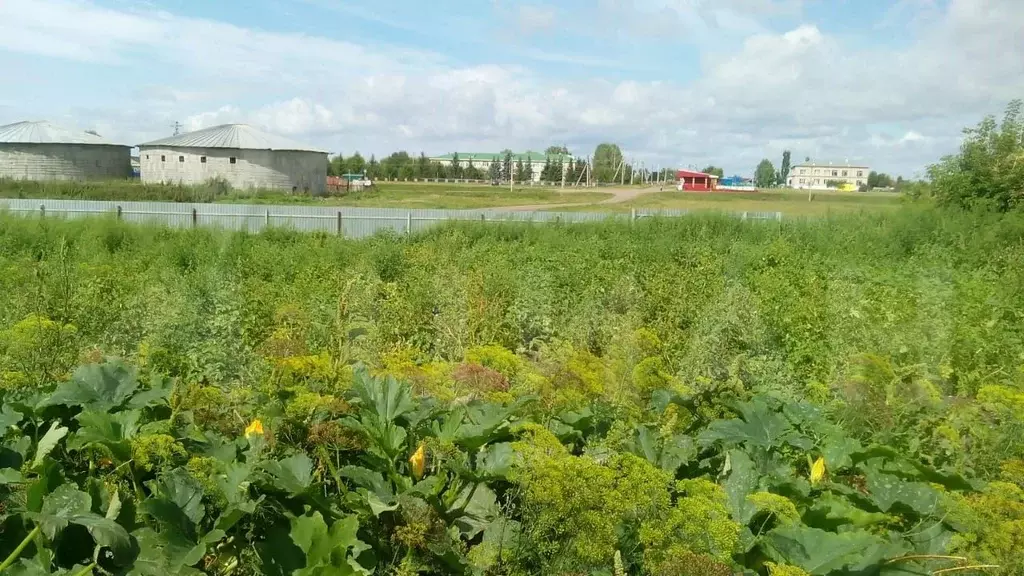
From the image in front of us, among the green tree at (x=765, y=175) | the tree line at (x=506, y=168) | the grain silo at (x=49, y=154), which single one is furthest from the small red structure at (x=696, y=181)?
the grain silo at (x=49, y=154)

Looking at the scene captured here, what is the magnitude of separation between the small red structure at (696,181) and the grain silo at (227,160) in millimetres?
17230

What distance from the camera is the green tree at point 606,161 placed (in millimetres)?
46562

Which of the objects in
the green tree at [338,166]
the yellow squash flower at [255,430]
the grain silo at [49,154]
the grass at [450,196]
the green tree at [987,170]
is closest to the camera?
the yellow squash flower at [255,430]

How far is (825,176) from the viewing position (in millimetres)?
19031

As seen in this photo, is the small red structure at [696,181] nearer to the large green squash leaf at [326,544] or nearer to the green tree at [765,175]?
the green tree at [765,175]

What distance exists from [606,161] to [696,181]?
661 inches

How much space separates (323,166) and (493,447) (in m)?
36.9

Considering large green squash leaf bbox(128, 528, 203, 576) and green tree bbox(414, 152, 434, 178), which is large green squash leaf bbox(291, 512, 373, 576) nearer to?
large green squash leaf bbox(128, 528, 203, 576)

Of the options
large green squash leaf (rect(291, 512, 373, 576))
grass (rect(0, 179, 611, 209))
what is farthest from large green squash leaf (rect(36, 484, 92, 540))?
grass (rect(0, 179, 611, 209))

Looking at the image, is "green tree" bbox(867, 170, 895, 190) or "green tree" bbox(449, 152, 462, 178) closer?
"green tree" bbox(867, 170, 895, 190)

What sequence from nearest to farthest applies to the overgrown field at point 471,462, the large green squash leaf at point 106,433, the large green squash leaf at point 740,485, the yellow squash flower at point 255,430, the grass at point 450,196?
the overgrown field at point 471,462 → the large green squash leaf at point 740,485 → the large green squash leaf at point 106,433 → the yellow squash flower at point 255,430 → the grass at point 450,196

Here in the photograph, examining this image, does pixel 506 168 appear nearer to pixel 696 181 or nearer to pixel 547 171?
pixel 547 171

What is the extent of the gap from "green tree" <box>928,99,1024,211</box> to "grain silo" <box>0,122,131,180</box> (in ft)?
114

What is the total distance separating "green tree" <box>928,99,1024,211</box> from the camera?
48.4 ft
